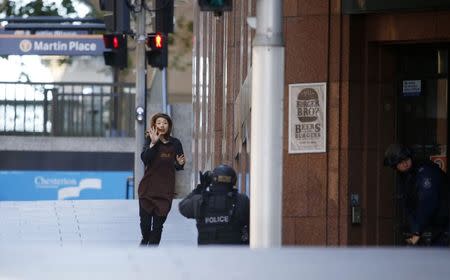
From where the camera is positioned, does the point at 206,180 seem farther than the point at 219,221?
Yes

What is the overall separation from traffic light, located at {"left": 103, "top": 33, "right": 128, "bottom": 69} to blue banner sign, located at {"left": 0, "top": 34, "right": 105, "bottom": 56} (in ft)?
19.8

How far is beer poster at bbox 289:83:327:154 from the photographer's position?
14.1 meters

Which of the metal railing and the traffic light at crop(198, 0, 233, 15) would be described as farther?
the metal railing

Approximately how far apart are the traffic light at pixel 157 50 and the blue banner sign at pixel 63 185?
9.73m

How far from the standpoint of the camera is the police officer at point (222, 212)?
11.1m

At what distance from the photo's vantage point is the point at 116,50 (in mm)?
21891

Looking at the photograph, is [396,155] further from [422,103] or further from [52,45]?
[52,45]

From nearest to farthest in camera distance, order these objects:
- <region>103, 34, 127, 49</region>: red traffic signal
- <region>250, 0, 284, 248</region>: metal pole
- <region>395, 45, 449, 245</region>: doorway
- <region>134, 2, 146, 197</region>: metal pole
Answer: <region>250, 0, 284, 248</region>: metal pole → <region>395, 45, 449, 245</region>: doorway → <region>103, 34, 127, 49</region>: red traffic signal → <region>134, 2, 146, 197</region>: metal pole

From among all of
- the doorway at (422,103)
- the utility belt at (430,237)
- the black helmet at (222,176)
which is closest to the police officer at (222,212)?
the black helmet at (222,176)

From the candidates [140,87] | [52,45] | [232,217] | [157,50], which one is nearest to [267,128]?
[232,217]

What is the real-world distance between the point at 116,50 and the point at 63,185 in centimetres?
1085

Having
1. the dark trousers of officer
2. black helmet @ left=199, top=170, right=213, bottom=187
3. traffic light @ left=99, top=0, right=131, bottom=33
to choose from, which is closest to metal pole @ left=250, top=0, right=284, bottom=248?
black helmet @ left=199, top=170, right=213, bottom=187

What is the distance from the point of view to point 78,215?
62.7 ft

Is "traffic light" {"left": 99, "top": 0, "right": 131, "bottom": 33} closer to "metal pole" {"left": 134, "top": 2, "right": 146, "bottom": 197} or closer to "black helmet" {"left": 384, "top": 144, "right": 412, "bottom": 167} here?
"metal pole" {"left": 134, "top": 2, "right": 146, "bottom": 197}
